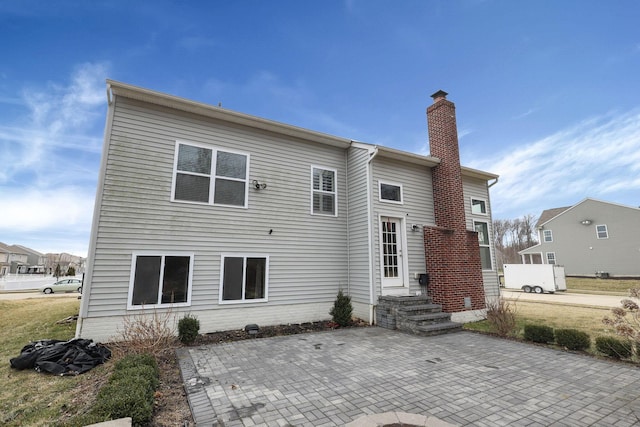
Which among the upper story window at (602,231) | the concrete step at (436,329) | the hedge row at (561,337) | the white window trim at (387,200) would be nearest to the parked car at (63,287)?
the white window trim at (387,200)

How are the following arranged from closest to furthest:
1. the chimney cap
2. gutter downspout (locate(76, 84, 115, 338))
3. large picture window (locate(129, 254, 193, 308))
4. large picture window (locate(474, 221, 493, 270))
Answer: gutter downspout (locate(76, 84, 115, 338)) → large picture window (locate(129, 254, 193, 308)) → the chimney cap → large picture window (locate(474, 221, 493, 270))

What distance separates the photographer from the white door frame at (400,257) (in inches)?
322

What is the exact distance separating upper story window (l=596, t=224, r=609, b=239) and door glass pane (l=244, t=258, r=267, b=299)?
105 ft

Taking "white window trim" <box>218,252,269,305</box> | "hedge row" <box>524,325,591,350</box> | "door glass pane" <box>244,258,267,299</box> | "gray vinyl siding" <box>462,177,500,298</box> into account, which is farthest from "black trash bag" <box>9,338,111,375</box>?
"gray vinyl siding" <box>462,177,500,298</box>

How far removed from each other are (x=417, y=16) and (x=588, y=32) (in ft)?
17.8

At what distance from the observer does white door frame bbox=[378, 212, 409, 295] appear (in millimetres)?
8172

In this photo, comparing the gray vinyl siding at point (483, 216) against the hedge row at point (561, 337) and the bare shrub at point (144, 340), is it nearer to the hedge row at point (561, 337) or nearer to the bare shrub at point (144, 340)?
the hedge row at point (561, 337)

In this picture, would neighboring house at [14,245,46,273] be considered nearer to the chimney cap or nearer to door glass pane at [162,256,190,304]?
door glass pane at [162,256,190,304]

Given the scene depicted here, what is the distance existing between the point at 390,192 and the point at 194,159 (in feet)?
19.3

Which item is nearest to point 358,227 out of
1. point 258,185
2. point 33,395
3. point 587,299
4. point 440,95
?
point 258,185

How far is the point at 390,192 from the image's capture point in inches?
350

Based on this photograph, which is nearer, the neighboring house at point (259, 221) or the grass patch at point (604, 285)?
the neighboring house at point (259, 221)

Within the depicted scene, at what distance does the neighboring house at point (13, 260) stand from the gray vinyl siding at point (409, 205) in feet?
215

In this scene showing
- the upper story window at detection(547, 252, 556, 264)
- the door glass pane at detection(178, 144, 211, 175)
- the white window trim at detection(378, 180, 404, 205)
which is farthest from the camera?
the upper story window at detection(547, 252, 556, 264)
